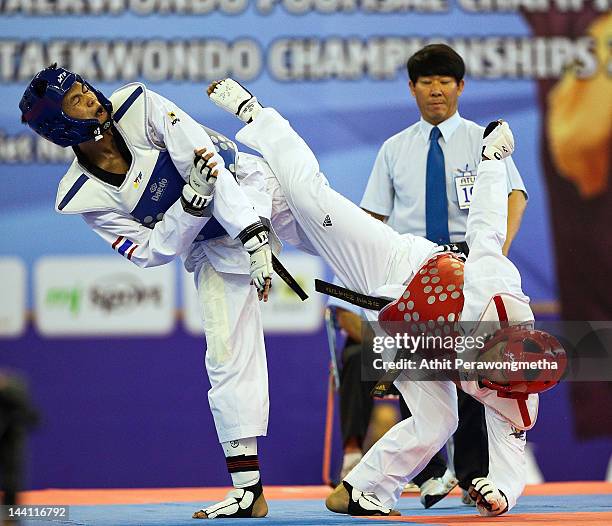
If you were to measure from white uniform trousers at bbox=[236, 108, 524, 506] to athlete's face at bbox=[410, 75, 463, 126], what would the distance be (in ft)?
2.90

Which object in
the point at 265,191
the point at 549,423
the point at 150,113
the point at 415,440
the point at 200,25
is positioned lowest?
the point at 549,423

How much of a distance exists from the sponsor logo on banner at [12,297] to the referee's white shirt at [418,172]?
2.51 meters

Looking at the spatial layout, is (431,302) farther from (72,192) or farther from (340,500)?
(72,192)

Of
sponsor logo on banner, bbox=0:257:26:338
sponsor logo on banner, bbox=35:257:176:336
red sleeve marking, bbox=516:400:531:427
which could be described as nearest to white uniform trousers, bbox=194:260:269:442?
red sleeve marking, bbox=516:400:531:427

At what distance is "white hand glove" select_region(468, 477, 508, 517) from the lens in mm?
3513

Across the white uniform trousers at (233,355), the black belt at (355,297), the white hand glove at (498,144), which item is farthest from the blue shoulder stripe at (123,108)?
the white hand glove at (498,144)

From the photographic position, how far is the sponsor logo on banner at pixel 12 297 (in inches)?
253

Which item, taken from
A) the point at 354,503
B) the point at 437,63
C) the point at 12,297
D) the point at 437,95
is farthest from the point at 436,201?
the point at 12,297

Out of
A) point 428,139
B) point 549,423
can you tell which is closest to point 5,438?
point 428,139

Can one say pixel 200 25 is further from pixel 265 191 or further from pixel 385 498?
pixel 385 498

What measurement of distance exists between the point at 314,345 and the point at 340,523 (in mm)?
3051

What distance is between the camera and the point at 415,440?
3674 mm

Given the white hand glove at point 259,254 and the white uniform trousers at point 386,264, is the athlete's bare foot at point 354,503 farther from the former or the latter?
the white hand glove at point 259,254

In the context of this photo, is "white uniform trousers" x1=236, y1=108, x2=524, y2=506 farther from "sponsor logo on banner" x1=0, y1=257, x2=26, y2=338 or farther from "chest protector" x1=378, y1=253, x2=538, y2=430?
"sponsor logo on banner" x1=0, y1=257, x2=26, y2=338
